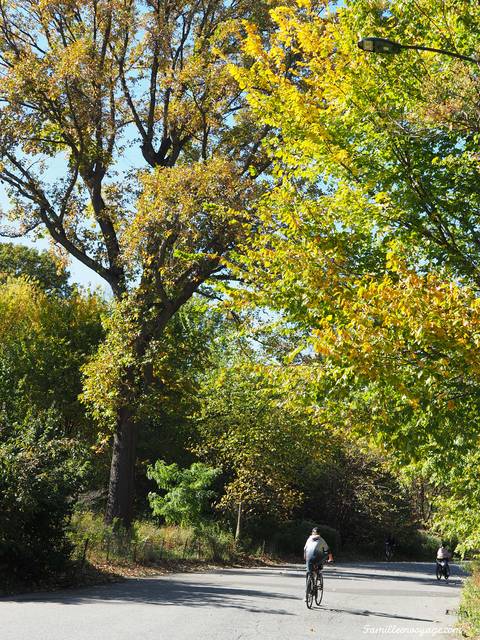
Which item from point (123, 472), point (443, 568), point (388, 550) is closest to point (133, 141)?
point (123, 472)

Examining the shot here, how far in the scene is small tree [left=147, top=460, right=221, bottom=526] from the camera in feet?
87.8

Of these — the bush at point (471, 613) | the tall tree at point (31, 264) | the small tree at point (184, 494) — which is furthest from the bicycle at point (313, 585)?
the tall tree at point (31, 264)

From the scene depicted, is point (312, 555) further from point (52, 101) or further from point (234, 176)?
point (52, 101)

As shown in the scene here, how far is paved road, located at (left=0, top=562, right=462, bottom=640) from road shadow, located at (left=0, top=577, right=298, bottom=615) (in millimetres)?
19

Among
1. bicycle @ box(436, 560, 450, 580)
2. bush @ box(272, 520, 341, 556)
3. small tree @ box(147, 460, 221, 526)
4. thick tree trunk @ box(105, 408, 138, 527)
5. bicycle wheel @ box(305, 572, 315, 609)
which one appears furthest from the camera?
bush @ box(272, 520, 341, 556)

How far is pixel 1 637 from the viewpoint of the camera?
27.9 ft

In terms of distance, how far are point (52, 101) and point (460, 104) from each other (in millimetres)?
14473

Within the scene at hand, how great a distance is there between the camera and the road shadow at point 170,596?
1284 cm

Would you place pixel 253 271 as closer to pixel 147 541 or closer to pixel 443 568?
pixel 147 541

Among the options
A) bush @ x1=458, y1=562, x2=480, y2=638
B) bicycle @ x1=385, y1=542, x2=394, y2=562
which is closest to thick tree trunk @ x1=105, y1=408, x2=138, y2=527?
bush @ x1=458, y1=562, x2=480, y2=638

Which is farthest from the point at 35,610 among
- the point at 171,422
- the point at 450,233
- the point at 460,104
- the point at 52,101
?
the point at 171,422

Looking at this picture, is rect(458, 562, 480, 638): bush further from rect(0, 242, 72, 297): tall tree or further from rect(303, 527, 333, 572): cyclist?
rect(0, 242, 72, 297): tall tree

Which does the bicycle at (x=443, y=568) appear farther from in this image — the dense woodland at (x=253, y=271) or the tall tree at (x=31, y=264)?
the tall tree at (x=31, y=264)

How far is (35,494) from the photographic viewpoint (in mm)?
13922
